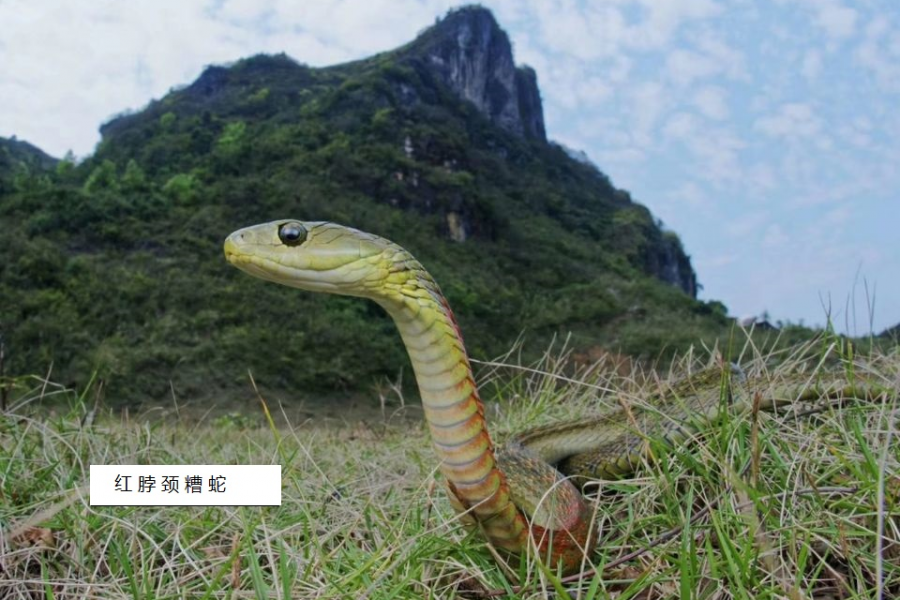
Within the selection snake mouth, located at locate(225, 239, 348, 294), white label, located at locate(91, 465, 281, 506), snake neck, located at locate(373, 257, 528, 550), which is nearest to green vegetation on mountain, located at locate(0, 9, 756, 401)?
white label, located at locate(91, 465, 281, 506)

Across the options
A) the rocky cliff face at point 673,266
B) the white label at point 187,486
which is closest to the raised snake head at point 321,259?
the white label at point 187,486

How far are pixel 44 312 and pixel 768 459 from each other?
22305 mm

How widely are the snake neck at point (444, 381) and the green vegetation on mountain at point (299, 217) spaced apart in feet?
22.4

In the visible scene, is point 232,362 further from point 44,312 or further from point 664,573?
point 664,573

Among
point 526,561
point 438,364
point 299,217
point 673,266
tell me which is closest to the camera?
point 438,364

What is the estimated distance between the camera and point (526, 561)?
4.80 ft

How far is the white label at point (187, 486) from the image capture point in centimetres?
189

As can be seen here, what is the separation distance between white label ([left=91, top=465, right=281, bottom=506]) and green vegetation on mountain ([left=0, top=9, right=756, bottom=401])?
5787mm

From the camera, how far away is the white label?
1892 millimetres

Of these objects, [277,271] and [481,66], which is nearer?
[277,271]

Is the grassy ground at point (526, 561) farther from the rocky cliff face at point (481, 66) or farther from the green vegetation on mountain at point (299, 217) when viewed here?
the rocky cliff face at point (481, 66)

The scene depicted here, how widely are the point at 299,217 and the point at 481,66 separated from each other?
4543 centimetres

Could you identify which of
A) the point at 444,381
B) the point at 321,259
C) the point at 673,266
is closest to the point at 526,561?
the point at 444,381

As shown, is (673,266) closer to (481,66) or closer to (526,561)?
(481,66)
